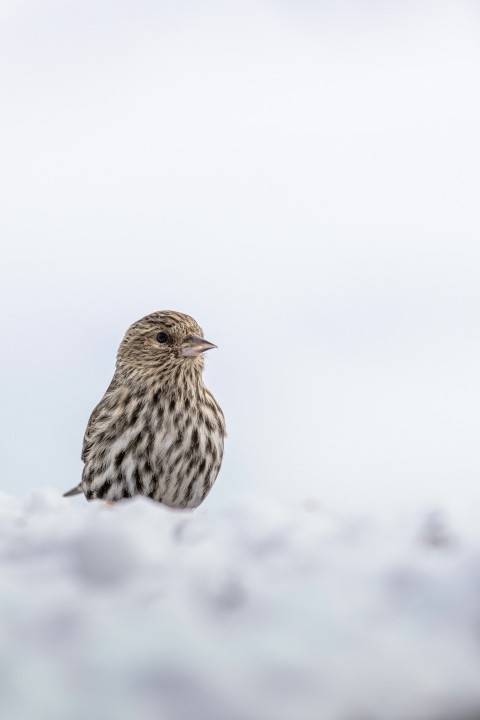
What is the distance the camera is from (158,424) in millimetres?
6586

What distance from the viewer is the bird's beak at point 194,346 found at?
684cm

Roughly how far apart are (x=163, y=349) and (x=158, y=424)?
0.64 m

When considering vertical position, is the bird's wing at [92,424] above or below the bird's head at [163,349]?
below

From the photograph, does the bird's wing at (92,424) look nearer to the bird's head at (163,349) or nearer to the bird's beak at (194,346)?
the bird's head at (163,349)

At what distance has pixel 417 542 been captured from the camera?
3150 millimetres

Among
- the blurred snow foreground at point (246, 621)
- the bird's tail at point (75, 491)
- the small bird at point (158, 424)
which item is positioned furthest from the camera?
the bird's tail at point (75, 491)

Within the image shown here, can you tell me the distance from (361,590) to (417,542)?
1.08ft

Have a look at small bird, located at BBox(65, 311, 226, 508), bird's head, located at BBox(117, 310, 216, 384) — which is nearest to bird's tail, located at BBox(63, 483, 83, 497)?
small bird, located at BBox(65, 311, 226, 508)

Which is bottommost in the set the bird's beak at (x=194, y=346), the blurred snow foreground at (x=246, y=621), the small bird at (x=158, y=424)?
the blurred snow foreground at (x=246, y=621)

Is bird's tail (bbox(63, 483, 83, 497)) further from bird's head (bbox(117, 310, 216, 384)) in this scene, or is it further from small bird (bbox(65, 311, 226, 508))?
bird's head (bbox(117, 310, 216, 384))

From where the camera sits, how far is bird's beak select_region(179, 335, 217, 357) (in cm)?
684

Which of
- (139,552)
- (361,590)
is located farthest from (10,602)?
(361,590)

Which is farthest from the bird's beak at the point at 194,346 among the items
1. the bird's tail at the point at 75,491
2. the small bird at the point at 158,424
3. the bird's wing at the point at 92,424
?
the bird's tail at the point at 75,491

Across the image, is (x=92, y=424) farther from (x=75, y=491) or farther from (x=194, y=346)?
(x=194, y=346)
